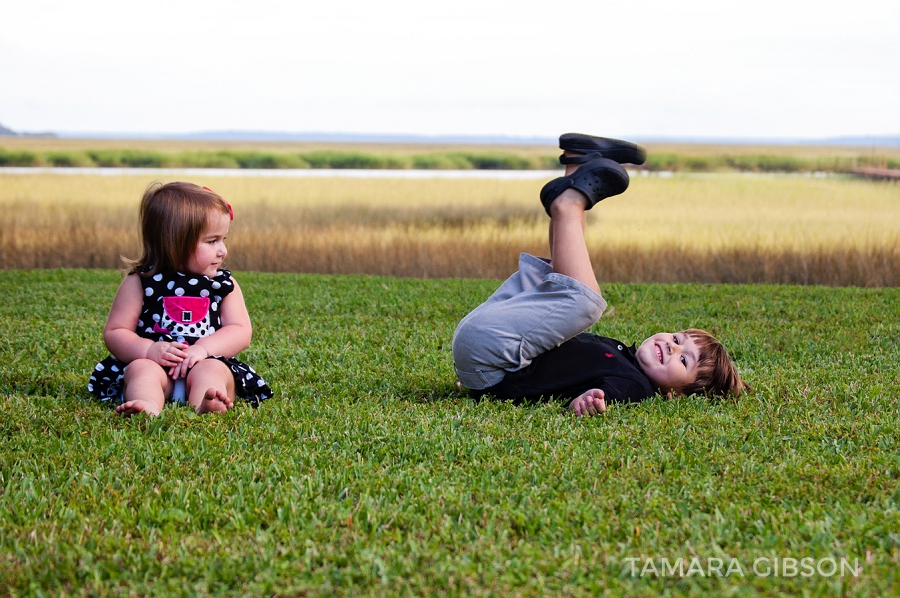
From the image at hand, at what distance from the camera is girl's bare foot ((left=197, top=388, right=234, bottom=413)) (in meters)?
3.56

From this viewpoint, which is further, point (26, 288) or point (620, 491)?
point (26, 288)

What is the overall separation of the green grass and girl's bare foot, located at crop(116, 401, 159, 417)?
41 millimetres

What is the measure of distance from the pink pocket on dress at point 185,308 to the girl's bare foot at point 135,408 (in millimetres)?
440

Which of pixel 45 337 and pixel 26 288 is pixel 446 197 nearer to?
pixel 26 288

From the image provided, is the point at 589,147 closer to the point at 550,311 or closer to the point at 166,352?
the point at 550,311

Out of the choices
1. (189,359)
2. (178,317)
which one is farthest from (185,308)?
(189,359)

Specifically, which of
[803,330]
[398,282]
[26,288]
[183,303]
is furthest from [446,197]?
[183,303]

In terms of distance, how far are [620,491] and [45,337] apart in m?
4.20

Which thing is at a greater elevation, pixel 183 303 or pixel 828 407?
pixel 183 303

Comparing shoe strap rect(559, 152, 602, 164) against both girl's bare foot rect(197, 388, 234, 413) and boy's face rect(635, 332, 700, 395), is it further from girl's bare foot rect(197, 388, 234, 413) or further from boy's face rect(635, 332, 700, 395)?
girl's bare foot rect(197, 388, 234, 413)

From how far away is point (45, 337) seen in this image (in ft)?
18.2

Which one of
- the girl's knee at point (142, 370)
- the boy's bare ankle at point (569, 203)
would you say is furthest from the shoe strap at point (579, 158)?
the girl's knee at point (142, 370)

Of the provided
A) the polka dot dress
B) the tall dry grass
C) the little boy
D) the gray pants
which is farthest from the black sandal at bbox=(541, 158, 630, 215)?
the tall dry grass

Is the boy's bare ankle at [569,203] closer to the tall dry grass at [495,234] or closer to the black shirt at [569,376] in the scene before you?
the black shirt at [569,376]
